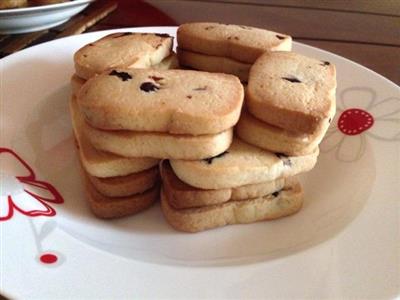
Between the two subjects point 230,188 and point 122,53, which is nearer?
point 230,188

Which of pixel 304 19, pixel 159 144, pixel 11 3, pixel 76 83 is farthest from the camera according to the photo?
pixel 304 19

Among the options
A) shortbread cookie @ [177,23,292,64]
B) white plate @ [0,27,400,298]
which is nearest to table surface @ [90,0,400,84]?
white plate @ [0,27,400,298]

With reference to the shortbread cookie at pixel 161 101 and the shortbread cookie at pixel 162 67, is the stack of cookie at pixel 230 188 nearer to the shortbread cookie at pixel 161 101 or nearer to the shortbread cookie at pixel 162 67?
the shortbread cookie at pixel 161 101

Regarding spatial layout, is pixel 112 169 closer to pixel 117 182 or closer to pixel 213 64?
pixel 117 182

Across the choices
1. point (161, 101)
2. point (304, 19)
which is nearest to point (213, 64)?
point (161, 101)

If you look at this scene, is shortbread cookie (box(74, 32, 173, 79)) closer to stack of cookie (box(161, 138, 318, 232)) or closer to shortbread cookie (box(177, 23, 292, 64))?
shortbread cookie (box(177, 23, 292, 64))

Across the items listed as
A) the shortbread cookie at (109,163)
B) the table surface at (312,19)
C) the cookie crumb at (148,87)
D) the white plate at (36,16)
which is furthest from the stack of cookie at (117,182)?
the table surface at (312,19)
